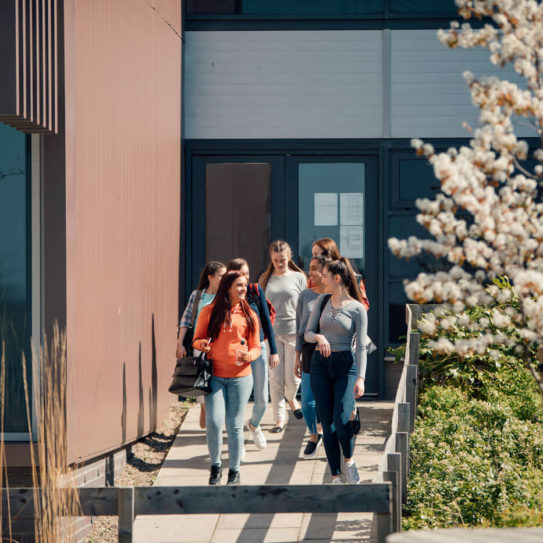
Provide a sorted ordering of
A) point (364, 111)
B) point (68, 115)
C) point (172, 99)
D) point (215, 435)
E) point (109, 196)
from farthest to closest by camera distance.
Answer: point (364, 111), point (172, 99), point (109, 196), point (215, 435), point (68, 115)

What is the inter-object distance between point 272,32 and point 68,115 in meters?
5.16

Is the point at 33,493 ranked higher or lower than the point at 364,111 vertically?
lower

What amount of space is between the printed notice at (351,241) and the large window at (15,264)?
527 cm

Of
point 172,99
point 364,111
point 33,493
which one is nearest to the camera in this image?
point 33,493

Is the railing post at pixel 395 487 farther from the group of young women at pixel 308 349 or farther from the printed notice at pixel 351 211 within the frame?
the printed notice at pixel 351 211

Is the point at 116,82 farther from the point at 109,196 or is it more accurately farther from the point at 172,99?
the point at 172,99

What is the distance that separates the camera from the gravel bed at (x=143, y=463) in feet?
25.2

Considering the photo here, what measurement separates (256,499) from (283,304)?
163 inches

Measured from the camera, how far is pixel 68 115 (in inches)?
277

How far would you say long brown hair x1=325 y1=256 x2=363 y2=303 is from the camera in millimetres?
7320

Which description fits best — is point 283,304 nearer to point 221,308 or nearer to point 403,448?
point 221,308

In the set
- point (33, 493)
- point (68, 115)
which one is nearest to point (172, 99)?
point (68, 115)

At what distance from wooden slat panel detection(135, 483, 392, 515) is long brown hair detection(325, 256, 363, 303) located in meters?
2.62

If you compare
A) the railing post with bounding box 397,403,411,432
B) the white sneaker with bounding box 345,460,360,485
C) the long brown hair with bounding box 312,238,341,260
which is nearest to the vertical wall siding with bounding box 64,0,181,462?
the long brown hair with bounding box 312,238,341,260
